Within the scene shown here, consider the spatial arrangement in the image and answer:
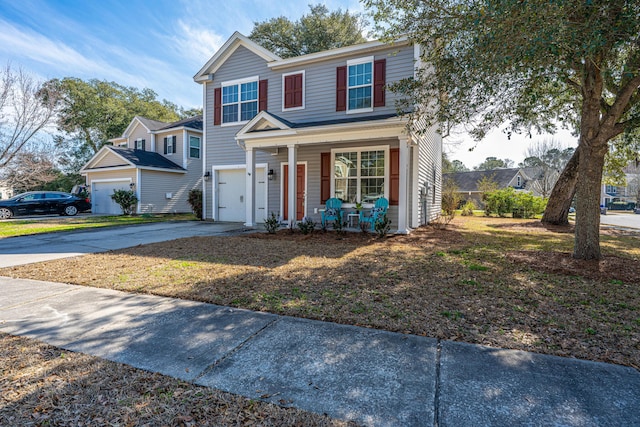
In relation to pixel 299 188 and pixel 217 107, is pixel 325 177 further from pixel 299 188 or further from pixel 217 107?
pixel 217 107

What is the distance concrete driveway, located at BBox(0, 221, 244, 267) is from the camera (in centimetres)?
634

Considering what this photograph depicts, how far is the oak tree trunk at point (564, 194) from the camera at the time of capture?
13.1m

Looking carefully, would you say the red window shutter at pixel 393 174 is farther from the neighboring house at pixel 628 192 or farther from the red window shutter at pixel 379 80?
the neighboring house at pixel 628 192

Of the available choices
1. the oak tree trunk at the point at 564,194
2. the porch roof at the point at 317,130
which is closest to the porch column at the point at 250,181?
the porch roof at the point at 317,130

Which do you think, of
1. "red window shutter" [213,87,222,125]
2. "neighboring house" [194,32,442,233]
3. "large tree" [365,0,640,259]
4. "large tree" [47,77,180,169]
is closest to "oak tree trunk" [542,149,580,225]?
"neighboring house" [194,32,442,233]

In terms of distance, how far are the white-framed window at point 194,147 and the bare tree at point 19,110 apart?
713cm

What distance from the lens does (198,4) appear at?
418 inches

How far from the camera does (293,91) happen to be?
11312 millimetres

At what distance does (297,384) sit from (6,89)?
2172cm

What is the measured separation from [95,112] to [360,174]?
30.1 meters

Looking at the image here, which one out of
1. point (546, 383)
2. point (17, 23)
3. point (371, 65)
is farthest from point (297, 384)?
point (17, 23)

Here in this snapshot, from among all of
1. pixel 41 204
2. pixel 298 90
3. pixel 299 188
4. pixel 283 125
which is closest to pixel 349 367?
pixel 283 125

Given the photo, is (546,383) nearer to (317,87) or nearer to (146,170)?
(317,87)

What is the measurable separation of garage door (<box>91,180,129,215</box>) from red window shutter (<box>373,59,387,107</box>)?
14.6 metres
